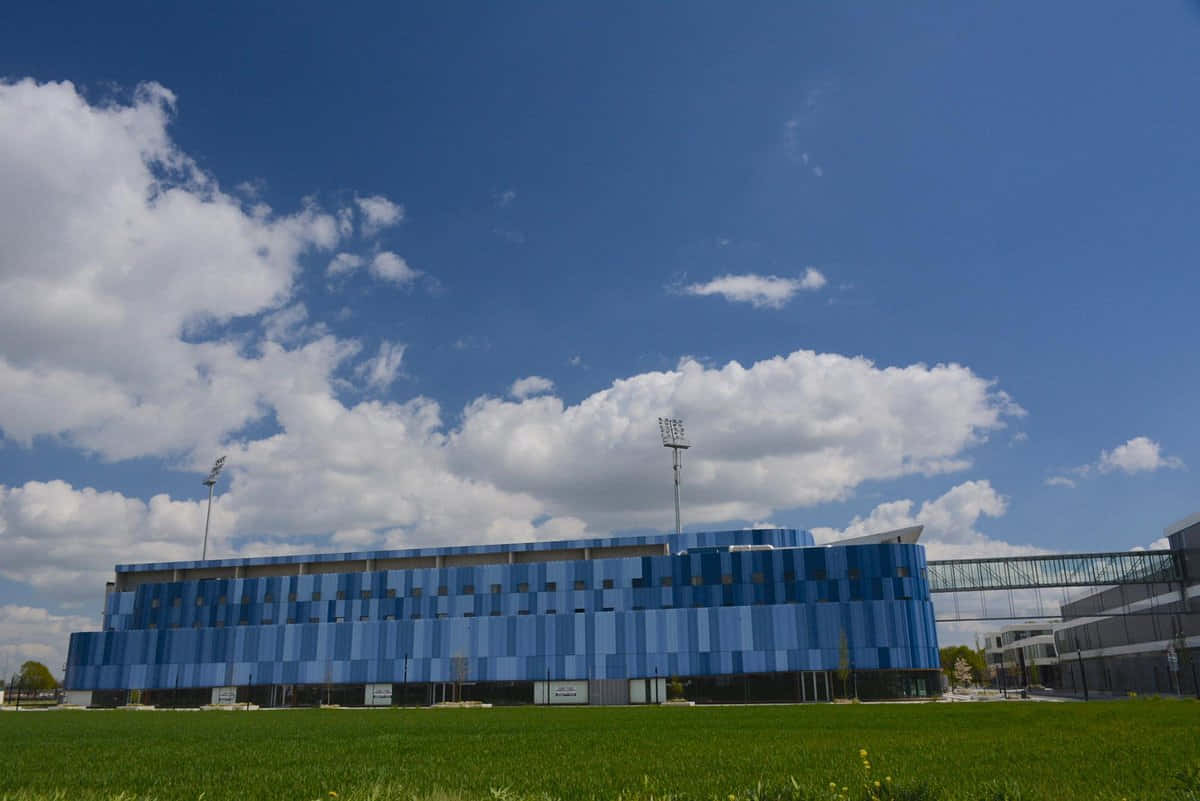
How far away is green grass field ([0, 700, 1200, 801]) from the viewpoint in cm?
1458

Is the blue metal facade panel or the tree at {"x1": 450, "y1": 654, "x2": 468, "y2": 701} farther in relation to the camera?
the tree at {"x1": 450, "y1": 654, "x2": 468, "y2": 701}

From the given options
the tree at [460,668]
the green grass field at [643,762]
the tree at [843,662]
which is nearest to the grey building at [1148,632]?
the tree at [843,662]

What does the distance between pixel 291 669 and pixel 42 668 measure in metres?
120

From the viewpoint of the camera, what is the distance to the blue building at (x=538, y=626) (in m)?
89.1

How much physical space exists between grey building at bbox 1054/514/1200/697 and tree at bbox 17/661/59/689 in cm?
18591

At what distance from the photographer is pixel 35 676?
182375 mm

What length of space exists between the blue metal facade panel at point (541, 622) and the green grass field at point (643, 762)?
50892 mm

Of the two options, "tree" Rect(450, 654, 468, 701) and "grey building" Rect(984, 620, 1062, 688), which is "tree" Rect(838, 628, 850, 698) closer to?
"tree" Rect(450, 654, 468, 701)

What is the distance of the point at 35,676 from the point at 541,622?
14131cm

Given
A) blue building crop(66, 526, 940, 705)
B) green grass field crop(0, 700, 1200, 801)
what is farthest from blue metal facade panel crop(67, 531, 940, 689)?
green grass field crop(0, 700, 1200, 801)

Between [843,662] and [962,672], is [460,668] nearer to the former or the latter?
[843,662]

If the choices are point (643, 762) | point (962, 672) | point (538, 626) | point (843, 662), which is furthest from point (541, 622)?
point (962, 672)

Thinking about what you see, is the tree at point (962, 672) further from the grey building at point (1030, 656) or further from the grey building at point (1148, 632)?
→ the grey building at point (1148, 632)

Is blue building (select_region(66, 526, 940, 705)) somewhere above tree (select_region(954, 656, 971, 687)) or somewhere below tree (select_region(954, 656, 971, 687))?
above
